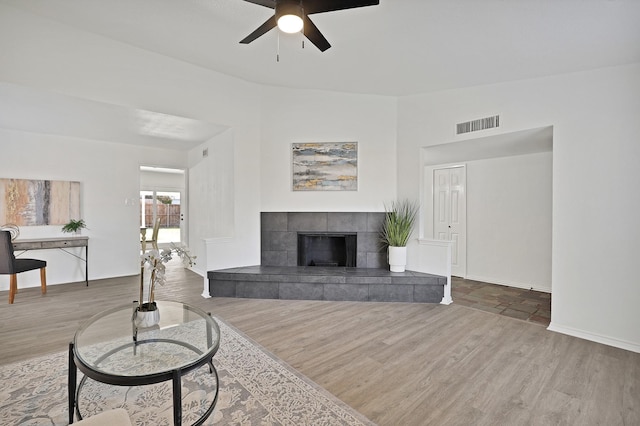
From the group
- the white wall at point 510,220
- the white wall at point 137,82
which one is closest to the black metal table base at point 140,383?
the white wall at point 137,82

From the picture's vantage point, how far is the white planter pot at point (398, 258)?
427 centimetres

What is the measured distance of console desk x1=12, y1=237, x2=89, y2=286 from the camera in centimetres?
419

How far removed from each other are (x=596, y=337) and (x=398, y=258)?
85.2 inches

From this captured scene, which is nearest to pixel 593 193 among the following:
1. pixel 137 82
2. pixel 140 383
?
pixel 140 383

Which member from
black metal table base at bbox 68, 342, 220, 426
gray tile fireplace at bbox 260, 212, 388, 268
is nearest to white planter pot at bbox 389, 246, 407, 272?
gray tile fireplace at bbox 260, 212, 388, 268

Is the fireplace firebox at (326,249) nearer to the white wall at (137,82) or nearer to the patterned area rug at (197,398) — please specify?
the white wall at (137,82)

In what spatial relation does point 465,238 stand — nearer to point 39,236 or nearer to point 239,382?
point 239,382

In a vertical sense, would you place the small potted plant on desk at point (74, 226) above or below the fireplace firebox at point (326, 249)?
above

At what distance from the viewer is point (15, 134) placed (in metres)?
4.56

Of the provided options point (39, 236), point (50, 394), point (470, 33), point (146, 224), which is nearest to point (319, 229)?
point (470, 33)

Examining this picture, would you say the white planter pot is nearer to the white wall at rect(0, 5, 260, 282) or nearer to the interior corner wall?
the interior corner wall

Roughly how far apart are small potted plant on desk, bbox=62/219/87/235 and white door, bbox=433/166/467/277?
6.30 meters

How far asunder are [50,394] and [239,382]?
1224 millimetres

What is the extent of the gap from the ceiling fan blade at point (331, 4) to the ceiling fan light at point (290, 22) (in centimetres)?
12
